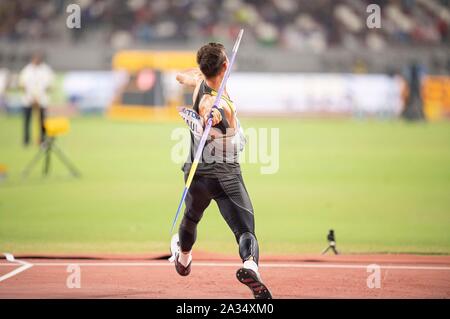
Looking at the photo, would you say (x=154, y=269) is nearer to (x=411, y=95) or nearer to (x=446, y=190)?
(x=446, y=190)

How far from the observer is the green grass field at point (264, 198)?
12.4 m

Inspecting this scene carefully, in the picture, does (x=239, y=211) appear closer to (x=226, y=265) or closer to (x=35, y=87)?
(x=226, y=265)

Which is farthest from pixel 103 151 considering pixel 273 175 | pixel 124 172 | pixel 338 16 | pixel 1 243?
pixel 338 16

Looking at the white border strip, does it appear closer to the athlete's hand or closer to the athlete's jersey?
the athlete's jersey

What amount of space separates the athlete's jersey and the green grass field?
12.3 feet

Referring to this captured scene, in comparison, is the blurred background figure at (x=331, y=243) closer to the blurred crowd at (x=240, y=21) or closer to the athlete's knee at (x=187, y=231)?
the athlete's knee at (x=187, y=231)

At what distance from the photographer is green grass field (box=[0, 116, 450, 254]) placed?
487 inches

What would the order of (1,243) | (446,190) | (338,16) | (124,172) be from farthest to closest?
(338,16) → (124,172) → (446,190) → (1,243)

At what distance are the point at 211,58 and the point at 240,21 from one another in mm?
32448

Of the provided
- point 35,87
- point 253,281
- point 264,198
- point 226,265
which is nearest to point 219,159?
point 253,281

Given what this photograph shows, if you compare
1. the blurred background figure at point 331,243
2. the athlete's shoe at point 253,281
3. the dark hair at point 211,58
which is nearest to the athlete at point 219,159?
the dark hair at point 211,58

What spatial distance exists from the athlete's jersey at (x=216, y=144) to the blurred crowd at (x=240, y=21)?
31045 mm

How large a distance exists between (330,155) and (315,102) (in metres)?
13.5
